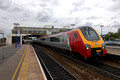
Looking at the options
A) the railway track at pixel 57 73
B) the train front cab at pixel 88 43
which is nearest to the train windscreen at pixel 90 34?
the train front cab at pixel 88 43

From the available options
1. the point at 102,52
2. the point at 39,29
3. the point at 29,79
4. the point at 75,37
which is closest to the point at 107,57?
the point at 102,52

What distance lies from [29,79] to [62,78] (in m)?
1.90

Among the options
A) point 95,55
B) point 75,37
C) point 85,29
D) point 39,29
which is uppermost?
point 39,29

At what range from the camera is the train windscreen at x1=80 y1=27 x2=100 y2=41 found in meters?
9.34

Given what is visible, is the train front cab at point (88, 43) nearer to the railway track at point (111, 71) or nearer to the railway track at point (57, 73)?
the railway track at point (111, 71)

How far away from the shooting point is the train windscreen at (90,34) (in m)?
9.34

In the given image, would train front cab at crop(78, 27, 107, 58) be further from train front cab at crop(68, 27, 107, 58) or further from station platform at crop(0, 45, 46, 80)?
station platform at crop(0, 45, 46, 80)

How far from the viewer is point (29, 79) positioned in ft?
18.9

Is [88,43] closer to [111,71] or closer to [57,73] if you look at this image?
[111,71]

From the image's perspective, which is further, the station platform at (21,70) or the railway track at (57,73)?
the railway track at (57,73)

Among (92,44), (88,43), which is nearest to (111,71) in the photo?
(92,44)

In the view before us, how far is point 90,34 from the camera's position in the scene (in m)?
9.73

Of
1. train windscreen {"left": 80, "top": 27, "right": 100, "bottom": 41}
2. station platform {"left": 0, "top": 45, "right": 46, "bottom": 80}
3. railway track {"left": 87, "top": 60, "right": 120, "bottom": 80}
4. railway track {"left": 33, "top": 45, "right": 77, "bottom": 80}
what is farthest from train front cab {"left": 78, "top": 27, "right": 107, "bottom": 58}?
station platform {"left": 0, "top": 45, "right": 46, "bottom": 80}

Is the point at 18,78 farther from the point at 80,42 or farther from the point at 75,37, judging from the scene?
the point at 75,37
